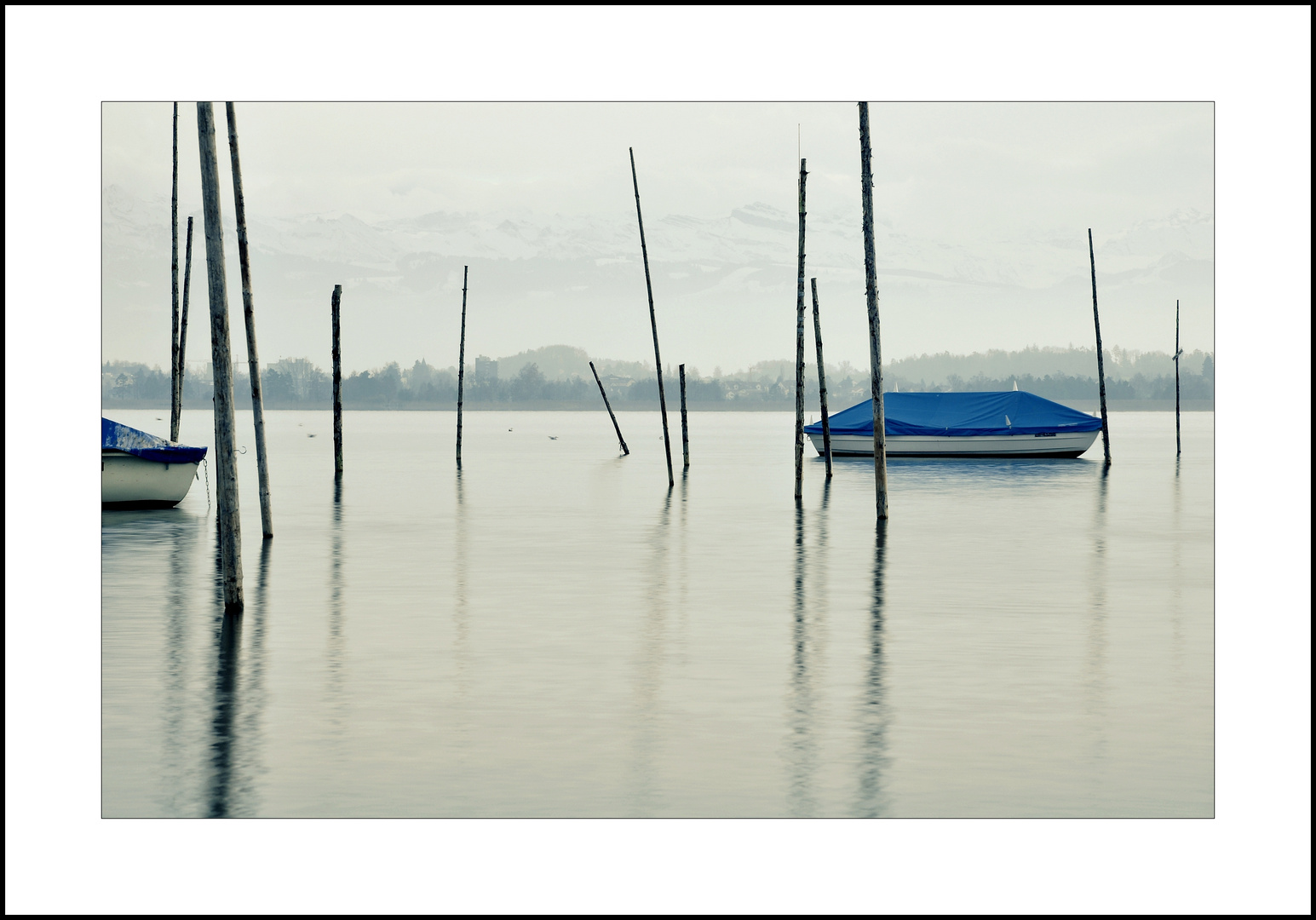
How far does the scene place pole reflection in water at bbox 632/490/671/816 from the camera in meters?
7.96

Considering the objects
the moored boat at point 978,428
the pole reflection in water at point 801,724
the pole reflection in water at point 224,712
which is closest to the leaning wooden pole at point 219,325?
the pole reflection in water at point 224,712

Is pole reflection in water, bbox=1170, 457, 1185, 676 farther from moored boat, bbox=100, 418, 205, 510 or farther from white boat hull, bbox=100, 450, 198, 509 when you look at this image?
white boat hull, bbox=100, 450, 198, 509

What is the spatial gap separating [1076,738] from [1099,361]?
43639 millimetres

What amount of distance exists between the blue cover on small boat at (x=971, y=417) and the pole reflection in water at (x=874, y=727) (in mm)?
42042

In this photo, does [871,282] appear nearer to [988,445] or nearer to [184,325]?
[184,325]

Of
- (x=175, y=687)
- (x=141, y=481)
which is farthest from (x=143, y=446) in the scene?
(x=175, y=687)

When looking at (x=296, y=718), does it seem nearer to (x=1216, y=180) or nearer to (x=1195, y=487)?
(x=1216, y=180)

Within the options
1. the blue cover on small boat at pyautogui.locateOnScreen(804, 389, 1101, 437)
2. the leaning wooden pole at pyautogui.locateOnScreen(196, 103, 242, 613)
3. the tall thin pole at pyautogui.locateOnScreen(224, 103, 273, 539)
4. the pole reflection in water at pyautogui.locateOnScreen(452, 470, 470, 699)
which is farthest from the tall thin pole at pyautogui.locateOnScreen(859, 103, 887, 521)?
the blue cover on small boat at pyautogui.locateOnScreen(804, 389, 1101, 437)

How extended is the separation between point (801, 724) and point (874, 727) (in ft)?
1.75

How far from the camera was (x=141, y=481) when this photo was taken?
29.1 metres

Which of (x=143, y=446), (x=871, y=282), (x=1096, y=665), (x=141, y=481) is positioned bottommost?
(x=1096, y=665)

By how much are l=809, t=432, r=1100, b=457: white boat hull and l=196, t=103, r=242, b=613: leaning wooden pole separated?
147 feet

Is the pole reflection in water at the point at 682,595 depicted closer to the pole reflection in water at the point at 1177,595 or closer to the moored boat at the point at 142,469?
the pole reflection in water at the point at 1177,595
